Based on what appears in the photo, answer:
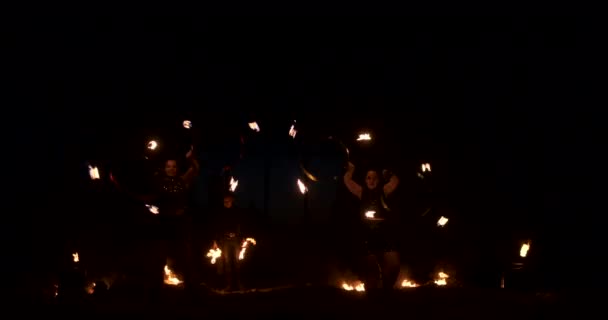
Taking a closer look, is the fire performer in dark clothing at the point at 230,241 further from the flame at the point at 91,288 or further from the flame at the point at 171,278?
the flame at the point at 91,288

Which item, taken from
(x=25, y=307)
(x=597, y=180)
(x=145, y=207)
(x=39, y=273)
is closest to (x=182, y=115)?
(x=145, y=207)

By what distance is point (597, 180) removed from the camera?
11820mm

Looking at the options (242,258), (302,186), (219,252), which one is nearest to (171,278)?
(219,252)

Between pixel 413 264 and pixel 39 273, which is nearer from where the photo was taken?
pixel 39 273

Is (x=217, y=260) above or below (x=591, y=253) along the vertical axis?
below

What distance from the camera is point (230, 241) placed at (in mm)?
10367

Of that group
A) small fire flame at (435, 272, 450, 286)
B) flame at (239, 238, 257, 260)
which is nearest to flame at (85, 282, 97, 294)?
flame at (239, 238, 257, 260)

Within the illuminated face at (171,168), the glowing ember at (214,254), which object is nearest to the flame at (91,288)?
the glowing ember at (214,254)

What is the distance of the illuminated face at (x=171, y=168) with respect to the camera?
9.21 m

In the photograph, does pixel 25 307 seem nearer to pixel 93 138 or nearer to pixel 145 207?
pixel 145 207

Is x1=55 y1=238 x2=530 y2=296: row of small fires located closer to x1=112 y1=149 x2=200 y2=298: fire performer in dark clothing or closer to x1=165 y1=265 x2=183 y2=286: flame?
x1=165 y1=265 x2=183 y2=286: flame

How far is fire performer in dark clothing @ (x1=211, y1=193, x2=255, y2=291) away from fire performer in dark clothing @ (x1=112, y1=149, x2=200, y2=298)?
114cm

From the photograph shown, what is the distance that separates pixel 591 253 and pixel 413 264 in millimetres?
3646

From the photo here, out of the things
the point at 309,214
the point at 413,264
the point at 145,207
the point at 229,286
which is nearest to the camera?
the point at 145,207
